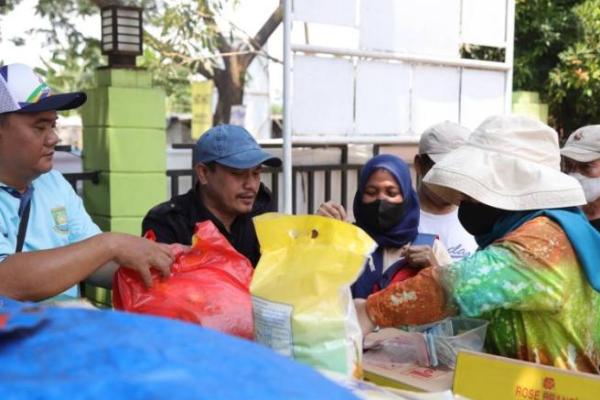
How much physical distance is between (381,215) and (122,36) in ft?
9.47

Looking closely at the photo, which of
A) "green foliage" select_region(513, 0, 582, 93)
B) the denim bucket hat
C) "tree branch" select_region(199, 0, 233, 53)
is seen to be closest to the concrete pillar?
the denim bucket hat

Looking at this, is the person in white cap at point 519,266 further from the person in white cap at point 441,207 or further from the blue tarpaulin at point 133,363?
the person in white cap at point 441,207

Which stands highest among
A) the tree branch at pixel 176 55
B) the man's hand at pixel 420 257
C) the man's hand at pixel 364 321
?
the tree branch at pixel 176 55

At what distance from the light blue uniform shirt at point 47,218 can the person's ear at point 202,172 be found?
1.52 ft

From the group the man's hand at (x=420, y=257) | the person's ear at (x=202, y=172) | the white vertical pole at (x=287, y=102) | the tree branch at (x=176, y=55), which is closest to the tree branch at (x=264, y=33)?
the tree branch at (x=176, y=55)

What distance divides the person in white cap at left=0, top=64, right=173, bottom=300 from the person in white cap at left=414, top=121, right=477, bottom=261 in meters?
1.42

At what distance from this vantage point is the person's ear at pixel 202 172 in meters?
2.60

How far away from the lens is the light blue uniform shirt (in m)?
1.97

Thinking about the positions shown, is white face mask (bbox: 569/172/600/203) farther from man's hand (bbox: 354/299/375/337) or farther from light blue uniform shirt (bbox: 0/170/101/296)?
light blue uniform shirt (bbox: 0/170/101/296)

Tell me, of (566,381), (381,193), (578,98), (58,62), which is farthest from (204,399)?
(58,62)

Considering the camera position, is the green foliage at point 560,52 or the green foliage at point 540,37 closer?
the green foliage at point 560,52

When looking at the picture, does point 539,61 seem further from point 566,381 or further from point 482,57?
point 566,381

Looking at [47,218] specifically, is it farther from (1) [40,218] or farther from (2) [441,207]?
(2) [441,207]

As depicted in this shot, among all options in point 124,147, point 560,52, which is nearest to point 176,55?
point 124,147
